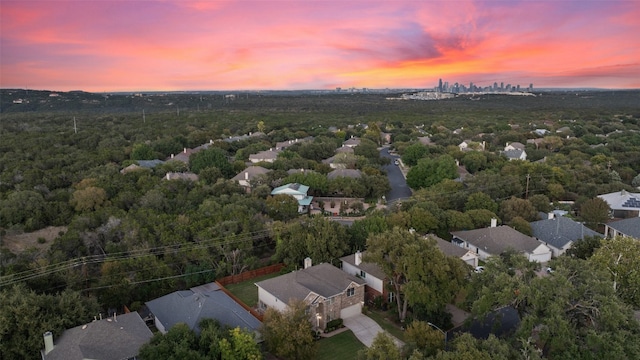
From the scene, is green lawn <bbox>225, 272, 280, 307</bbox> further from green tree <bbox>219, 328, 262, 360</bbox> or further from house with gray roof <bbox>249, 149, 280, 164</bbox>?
house with gray roof <bbox>249, 149, 280, 164</bbox>

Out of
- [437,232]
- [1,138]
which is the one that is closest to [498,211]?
[437,232]

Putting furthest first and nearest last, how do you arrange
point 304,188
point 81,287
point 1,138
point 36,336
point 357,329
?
point 1,138
point 304,188
point 81,287
point 357,329
point 36,336

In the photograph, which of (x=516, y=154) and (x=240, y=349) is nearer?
(x=240, y=349)

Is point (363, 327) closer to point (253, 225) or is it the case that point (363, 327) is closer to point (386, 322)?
point (386, 322)

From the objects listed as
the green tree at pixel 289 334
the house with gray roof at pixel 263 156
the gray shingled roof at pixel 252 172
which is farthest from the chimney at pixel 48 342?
the house with gray roof at pixel 263 156

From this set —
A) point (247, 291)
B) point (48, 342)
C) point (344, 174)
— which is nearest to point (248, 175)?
point (344, 174)

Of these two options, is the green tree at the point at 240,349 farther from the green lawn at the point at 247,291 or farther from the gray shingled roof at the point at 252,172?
the gray shingled roof at the point at 252,172

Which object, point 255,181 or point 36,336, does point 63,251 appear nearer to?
point 36,336
